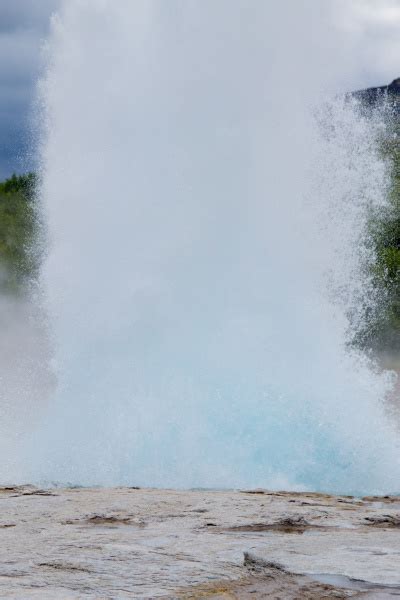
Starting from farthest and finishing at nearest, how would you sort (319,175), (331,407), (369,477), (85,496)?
(319,175), (331,407), (369,477), (85,496)

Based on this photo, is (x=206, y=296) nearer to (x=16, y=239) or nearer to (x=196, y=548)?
(x=196, y=548)

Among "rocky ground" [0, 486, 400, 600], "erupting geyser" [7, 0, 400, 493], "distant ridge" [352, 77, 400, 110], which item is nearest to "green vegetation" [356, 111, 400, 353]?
"distant ridge" [352, 77, 400, 110]

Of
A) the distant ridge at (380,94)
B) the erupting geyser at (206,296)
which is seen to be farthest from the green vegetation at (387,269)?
the erupting geyser at (206,296)

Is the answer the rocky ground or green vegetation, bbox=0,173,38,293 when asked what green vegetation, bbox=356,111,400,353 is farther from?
the rocky ground

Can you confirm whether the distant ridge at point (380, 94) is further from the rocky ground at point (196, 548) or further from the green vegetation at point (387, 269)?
the rocky ground at point (196, 548)

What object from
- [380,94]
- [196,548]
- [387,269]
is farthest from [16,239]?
[196,548]

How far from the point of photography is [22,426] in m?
10.4

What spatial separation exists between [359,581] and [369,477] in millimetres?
5171

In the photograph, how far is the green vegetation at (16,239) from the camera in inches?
1069

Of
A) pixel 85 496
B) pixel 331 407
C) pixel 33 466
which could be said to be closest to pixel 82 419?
pixel 33 466

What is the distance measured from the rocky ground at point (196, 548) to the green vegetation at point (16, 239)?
16.7 m

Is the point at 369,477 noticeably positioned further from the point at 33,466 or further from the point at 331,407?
the point at 33,466

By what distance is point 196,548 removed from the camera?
13.7ft

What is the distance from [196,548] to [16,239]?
102ft
